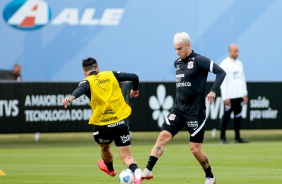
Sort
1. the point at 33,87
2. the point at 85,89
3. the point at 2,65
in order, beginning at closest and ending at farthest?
1. the point at 85,89
2. the point at 33,87
3. the point at 2,65

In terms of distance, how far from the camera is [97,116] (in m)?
14.5

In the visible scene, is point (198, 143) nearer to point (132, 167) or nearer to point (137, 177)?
point (132, 167)

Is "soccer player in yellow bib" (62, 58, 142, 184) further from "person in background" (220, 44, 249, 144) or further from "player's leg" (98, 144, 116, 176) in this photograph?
"person in background" (220, 44, 249, 144)

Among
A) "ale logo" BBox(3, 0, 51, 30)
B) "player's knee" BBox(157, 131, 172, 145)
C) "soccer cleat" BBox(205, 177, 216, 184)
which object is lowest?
"soccer cleat" BBox(205, 177, 216, 184)

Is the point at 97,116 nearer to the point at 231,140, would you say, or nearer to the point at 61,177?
the point at 61,177

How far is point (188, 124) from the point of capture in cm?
1452

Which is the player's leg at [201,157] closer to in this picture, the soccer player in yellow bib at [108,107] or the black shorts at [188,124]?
the black shorts at [188,124]

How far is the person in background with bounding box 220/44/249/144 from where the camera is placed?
25203 millimetres

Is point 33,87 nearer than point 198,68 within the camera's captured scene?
No

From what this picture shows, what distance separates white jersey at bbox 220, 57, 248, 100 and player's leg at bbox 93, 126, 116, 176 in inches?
390

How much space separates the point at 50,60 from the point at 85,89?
51.8 feet

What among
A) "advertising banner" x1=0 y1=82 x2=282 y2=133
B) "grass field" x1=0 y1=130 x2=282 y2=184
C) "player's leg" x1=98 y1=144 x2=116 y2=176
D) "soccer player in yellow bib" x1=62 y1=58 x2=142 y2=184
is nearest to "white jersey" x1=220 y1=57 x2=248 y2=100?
"grass field" x1=0 y1=130 x2=282 y2=184

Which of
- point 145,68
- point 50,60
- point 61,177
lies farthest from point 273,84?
point 61,177

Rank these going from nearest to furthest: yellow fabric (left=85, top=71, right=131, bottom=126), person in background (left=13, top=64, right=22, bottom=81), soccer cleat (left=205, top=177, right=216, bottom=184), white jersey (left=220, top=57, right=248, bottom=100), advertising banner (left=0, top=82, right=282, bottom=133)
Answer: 1. soccer cleat (left=205, top=177, right=216, bottom=184)
2. yellow fabric (left=85, top=71, right=131, bottom=126)
3. white jersey (left=220, top=57, right=248, bottom=100)
4. advertising banner (left=0, top=82, right=282, bottom=133)
5. person in background (left=13, top=64, right=22, bottom=81)
